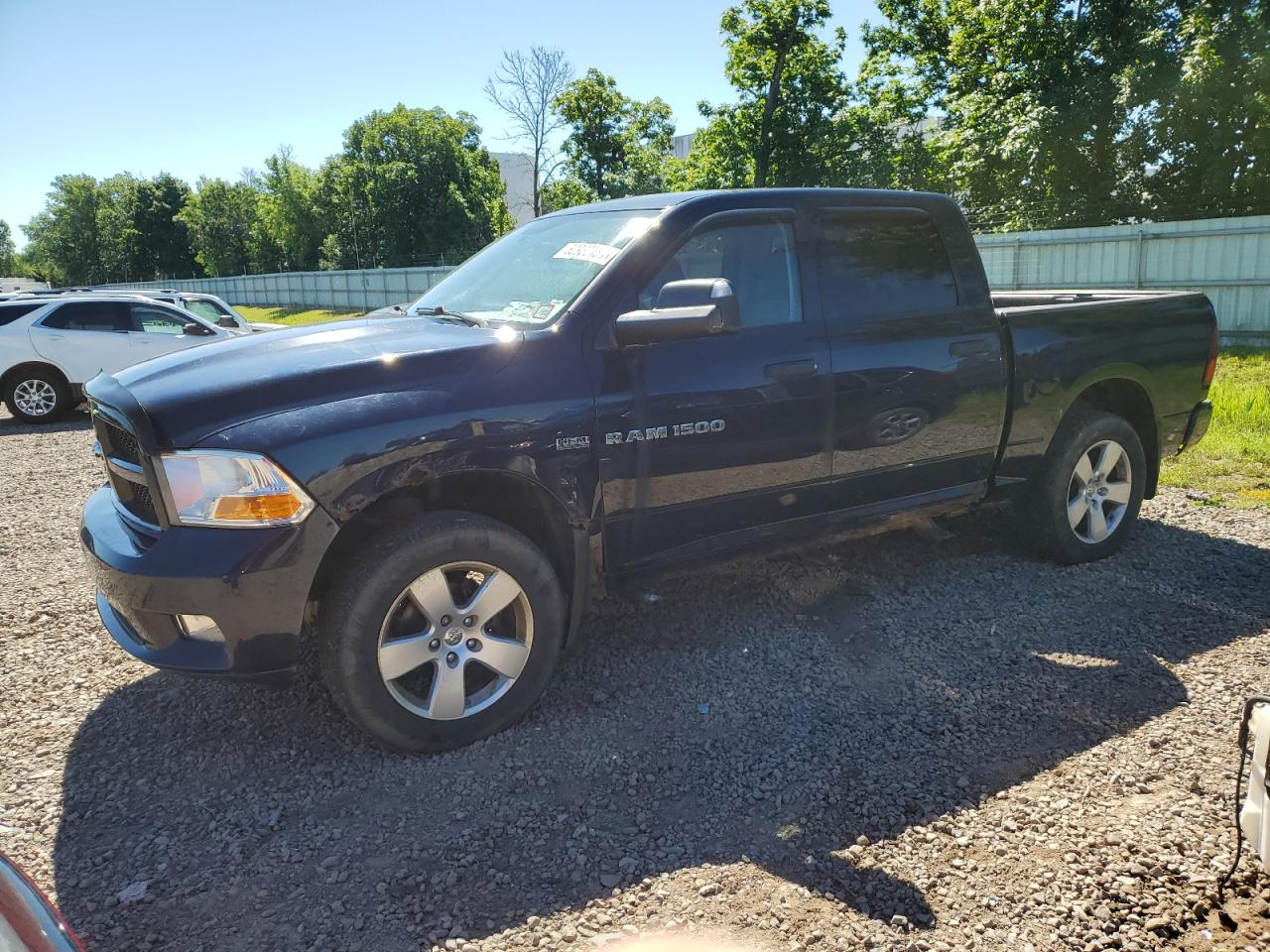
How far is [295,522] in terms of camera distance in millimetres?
2980

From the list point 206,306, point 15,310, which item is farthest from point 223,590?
point 206,306

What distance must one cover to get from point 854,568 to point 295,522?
329 cm

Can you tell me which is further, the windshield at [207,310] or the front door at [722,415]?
the windshield at [207,310]

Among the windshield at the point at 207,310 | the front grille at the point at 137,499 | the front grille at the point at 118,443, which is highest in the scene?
the windshield at the point at 207,310

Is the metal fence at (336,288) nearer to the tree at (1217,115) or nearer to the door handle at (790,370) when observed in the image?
the tree at (1217,115)

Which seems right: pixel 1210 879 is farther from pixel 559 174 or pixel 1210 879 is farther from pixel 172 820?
pixel 559 174

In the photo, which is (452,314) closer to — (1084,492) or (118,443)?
(118,443)

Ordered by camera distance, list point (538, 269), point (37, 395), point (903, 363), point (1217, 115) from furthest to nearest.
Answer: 1. point (1217, 115)
2. point (37, 395)
3. point (903, 363)
4. point (538, 269)

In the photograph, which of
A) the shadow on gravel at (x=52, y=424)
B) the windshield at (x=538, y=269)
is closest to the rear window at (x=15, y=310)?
the shadow on gravel at (x=52, y=424)

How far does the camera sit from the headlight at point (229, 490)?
115 inches

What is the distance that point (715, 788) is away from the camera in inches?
125

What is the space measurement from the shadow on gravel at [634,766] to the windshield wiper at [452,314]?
1549 millimetres

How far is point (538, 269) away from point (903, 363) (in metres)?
1.73

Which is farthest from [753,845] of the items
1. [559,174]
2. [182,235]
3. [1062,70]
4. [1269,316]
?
[182,235]
